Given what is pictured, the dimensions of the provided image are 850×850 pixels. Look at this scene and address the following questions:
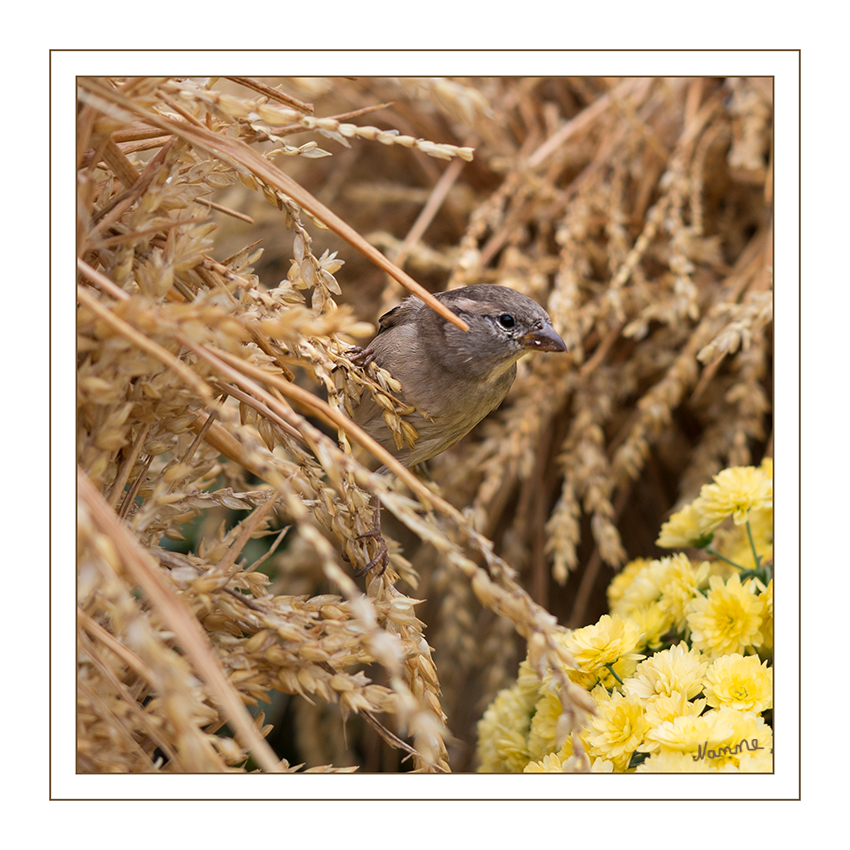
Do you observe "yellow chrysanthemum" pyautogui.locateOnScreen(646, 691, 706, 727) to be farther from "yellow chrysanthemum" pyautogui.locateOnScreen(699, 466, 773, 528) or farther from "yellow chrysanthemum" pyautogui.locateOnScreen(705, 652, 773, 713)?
"yellow chrysanthemum" pyautogui.locateOnScreen(699, 466, 773, 528)

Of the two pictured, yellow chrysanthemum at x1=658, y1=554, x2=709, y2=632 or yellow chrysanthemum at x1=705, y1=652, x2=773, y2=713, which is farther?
yellow chrysanthemum at x1=658, y1=554, x2=709, y2=632

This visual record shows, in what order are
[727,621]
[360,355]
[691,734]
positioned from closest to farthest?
1. [691,734]
2. [727,621]
3. [360,355]

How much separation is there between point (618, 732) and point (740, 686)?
0.11m

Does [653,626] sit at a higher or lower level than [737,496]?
lower

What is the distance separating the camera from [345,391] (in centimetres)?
61

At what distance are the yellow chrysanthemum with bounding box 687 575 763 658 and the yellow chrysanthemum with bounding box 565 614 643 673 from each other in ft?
0.19

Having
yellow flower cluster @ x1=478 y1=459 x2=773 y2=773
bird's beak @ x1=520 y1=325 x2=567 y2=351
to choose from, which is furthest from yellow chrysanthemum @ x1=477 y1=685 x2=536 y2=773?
bird's beak @ x1=520 y1=325 x2=567 y2=351

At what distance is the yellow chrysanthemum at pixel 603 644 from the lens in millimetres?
592

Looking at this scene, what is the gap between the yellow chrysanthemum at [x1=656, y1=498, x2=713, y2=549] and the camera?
75 centimetres

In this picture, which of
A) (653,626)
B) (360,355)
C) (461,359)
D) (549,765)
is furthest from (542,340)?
(549,765)

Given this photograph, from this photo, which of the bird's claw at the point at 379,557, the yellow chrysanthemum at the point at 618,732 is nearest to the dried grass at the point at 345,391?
the bird's claw at the point at 379,557

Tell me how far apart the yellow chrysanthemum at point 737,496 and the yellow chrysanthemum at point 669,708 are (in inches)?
8.9

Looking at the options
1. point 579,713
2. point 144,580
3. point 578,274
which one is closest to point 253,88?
point 144,580
